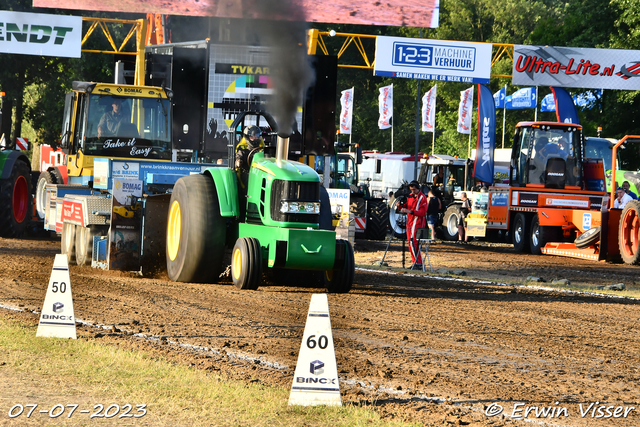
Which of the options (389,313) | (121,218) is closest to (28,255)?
(121,218)

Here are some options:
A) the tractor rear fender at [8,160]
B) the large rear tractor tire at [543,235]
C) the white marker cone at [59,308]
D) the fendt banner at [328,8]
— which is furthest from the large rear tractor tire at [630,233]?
the white marker cone at [59,308]

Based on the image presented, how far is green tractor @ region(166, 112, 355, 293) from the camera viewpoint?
1030cm

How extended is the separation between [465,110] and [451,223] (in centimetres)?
1348

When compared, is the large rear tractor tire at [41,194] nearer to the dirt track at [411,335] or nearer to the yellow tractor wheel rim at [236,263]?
the dirt track at [411,335]

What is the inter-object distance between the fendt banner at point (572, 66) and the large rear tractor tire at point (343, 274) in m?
17.3

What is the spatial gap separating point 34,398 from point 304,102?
37.7 feet

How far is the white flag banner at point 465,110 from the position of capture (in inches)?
1583

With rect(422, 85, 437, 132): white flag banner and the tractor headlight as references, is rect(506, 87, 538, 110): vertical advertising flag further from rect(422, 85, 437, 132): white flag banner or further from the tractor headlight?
the tractor headlight

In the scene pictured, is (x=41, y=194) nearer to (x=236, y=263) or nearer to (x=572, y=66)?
(x=236, y=263)

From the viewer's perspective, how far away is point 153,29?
26.7 metres

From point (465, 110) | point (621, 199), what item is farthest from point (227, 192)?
point (465, 110)

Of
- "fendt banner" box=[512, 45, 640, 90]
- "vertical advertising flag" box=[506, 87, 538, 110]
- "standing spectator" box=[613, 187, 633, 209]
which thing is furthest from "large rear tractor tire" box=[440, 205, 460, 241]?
"vertical advertising flag" box=[506, 87, 538, 110]

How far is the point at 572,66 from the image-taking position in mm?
26875

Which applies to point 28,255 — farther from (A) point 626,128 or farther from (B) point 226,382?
(A) point 626,128
